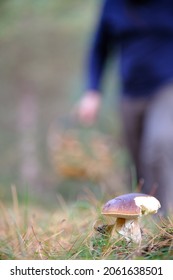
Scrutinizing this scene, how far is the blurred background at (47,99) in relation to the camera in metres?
5.63

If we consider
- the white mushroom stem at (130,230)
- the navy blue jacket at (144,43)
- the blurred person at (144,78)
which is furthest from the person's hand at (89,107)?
the white mushroom stem at (130,230)

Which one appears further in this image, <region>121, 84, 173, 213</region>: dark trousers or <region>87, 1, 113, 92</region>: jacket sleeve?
<region>87, 1, 113, 92</region>: jacket sleeve

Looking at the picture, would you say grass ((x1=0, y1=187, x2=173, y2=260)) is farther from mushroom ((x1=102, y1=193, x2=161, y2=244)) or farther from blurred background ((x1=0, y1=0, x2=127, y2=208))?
blurred background ((x1=0, y1=0, x2=127, y2=208))

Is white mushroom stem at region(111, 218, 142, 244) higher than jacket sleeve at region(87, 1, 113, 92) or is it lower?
lower

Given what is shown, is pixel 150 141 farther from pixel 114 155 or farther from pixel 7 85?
pixel 7 85

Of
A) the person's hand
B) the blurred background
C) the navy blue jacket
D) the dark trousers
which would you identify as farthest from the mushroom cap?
the blurred background

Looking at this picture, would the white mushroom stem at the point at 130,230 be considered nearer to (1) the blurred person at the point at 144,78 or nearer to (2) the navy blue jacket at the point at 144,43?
(1) the blurred person at the point at 144,78

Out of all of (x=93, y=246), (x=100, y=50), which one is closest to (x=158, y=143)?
(x=100, y=50)

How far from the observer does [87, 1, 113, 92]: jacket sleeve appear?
3.75m

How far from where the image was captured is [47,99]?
8836 mm
